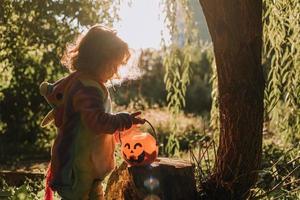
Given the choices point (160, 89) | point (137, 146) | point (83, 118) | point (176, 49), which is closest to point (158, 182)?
point (137, 146)

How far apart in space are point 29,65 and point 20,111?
957 millimetres

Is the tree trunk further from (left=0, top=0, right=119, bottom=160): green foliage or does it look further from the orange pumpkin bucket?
(left=0, top=0, right=119, bottom=160): green foliage

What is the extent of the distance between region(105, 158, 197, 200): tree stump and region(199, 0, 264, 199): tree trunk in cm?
32

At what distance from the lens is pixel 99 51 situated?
143 inches

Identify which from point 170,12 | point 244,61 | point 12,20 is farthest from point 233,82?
point 12,20

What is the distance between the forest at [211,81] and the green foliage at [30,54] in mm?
17

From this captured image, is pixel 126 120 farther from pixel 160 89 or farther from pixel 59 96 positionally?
pixel 160 89

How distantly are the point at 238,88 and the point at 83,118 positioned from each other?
1387 millimetres

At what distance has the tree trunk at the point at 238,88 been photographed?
14.7 feet

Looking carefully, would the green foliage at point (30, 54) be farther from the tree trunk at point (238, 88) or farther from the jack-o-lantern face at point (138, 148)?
the jack-o-lantern face at point (138, 148)

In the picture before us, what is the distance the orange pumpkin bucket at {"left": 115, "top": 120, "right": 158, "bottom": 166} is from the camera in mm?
3998

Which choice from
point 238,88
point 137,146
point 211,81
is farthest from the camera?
point 211,81

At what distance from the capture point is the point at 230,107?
4535 millimetres

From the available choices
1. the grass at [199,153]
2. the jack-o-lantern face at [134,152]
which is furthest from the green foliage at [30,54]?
the jack-o-lantern face at [134,152]
